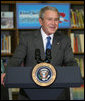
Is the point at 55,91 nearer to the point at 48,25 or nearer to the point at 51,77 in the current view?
the point at 51,77

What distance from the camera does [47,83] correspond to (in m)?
1.64

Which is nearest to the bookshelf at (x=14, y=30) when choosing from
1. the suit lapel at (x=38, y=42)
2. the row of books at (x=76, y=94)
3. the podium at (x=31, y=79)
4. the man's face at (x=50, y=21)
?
the row of books at (x=76, y=94)

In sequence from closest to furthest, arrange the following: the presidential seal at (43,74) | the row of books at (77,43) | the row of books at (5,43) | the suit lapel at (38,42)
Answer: the presidential seal at (43,74) → the suit lapel at (38,42) → the row of books at (5,43) → the row of books at (77,43)

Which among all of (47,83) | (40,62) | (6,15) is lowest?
(47,83)

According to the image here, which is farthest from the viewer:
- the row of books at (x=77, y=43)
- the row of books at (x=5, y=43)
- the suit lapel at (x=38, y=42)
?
the row of books at (x=77, y=43)

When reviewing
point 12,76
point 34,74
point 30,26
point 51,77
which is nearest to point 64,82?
point 51,77

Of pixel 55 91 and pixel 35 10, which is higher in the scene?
pixel 35 10

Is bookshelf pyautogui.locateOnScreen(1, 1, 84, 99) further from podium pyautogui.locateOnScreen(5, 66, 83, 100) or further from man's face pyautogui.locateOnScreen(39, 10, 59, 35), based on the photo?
podium pyautogui.locateOnScreen(5, 66, 83, 100)

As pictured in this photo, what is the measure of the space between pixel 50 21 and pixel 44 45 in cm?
21

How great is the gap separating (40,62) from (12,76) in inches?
7.6

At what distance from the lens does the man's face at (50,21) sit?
200 cm

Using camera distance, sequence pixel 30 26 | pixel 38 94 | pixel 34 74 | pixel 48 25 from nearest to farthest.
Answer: pixel 34 74 → pixel 38 94 → pixel 48 25 → pixel 30 26

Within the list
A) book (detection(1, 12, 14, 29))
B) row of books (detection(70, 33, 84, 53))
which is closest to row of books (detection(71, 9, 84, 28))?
row of books (detection(70, 33, 84, 53))

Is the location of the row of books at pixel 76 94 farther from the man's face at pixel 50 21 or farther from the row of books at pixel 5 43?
the man's face at pixel 50 21
